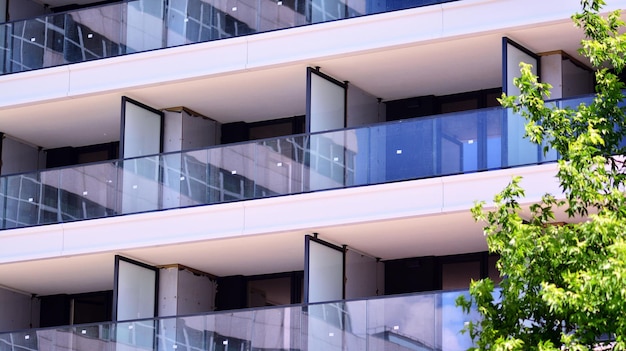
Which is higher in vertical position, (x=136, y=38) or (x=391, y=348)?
(x=136, y=38)

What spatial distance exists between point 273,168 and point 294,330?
9.45 feet

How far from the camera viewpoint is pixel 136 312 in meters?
30.5

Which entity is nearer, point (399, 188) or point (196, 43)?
point (399, 188)

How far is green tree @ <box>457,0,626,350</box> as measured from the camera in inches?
696

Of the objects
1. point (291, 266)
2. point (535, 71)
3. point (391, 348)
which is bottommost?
point (391, 348)

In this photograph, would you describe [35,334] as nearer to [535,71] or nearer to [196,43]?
[196,43]

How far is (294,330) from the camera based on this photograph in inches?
1069

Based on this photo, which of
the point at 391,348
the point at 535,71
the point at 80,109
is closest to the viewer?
the point at 391,348

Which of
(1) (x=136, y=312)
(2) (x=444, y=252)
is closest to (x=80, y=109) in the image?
(1) (x=136, y=312)

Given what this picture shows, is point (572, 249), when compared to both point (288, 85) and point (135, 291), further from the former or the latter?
point (135, 291)

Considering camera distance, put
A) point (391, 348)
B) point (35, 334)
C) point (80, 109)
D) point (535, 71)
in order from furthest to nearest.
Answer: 1. point (80, 109)
2. point (35, 334)
3. point (535, 71)
4. point (391, 348)

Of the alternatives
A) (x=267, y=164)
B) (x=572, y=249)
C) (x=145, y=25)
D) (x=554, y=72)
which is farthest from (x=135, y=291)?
(x=572, y=249)

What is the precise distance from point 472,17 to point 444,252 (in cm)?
433

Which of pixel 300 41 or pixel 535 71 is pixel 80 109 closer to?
pixel 300 41
